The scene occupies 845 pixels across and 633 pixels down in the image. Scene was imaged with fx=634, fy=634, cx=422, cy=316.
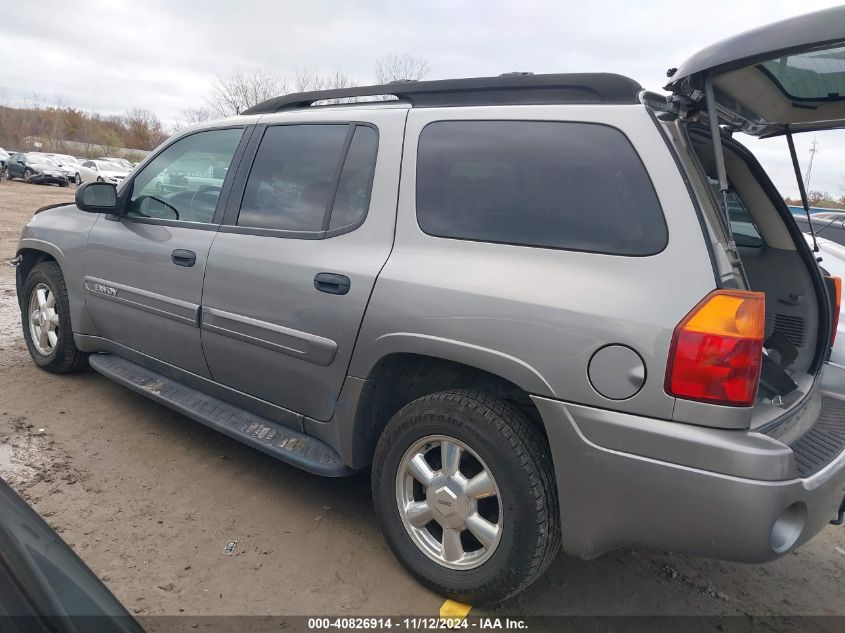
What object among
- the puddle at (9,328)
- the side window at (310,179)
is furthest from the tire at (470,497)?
the puddle at (9,328)

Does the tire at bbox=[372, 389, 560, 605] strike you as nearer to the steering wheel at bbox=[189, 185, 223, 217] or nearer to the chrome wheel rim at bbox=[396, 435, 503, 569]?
the chrome wheel rim at bbox=[396, 435, 503, 569]

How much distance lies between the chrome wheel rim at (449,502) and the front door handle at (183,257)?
1.65 m

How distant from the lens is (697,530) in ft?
6.55

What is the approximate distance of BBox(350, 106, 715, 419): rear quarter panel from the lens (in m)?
2.01

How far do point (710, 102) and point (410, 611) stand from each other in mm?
2161

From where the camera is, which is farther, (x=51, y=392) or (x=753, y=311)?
(x=51, y=392)

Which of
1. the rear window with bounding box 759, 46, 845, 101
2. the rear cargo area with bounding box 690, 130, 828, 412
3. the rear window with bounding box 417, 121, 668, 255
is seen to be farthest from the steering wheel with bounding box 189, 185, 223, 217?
the rear window with bounding box 759, 46, 845, 101

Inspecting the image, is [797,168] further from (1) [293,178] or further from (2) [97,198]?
(2) [97,198]

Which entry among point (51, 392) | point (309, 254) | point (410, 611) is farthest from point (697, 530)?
point (51, 392)

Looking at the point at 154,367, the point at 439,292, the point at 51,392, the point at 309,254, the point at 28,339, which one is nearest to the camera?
the point at 439,292

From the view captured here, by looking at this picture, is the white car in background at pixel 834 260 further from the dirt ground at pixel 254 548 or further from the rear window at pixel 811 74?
the rear window at pixel 811 74

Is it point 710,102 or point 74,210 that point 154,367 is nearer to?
point 74,210

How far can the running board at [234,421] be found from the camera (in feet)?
9.39

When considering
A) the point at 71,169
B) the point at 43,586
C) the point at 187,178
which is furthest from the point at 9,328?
the point at 71,169
